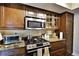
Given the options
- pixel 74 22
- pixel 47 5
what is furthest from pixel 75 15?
pixel 47 5

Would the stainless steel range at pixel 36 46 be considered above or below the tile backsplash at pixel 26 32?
below

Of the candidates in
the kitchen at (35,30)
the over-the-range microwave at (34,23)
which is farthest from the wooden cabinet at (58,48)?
the over-the-range microwave at (34,23)

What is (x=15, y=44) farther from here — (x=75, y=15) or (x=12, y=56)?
(x=75, y=15)

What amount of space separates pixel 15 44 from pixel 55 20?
2.03 ft

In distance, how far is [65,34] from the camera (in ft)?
5.18

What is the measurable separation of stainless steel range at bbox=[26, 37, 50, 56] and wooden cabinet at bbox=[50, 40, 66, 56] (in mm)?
74

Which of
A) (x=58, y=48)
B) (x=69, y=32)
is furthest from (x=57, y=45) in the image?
(x=69, y=32)

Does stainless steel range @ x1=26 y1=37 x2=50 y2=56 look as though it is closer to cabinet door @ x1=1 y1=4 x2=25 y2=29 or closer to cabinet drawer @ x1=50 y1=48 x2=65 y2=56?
cabinet drawer @ x1=50 y1=48 x2=65 y2=56

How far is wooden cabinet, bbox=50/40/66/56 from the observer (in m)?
1.54

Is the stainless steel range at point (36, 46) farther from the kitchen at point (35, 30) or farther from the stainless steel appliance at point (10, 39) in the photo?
the stainless steel appliance at point (10, 39)

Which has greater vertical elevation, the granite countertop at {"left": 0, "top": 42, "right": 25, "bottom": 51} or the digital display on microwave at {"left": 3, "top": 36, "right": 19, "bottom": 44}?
the digital display on microwave at {"left": 3, "top": 36, "right": 19, "bottom": 44}

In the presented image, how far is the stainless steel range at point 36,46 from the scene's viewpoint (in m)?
1.52

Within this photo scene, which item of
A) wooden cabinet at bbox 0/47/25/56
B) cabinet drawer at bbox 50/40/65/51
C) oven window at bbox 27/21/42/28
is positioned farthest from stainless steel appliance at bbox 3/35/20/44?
cabinet drawer at bbox 50/40/65/51

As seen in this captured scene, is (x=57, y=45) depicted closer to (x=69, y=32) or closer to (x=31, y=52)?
(x=69, y=32)
